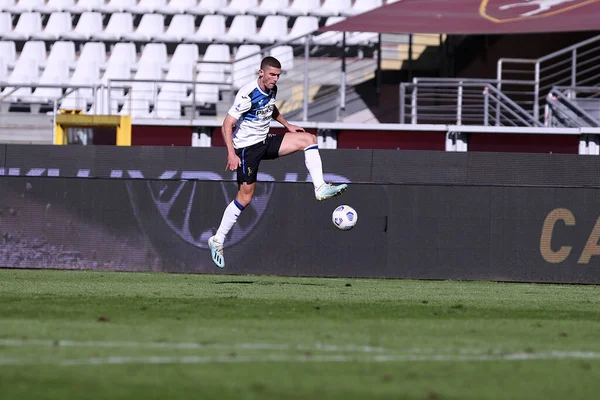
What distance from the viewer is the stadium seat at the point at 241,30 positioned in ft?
85.5

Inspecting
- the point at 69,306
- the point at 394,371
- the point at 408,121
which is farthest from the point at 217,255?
the point at 408,121

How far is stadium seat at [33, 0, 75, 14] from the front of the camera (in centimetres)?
2744

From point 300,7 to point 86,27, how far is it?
5342 mm

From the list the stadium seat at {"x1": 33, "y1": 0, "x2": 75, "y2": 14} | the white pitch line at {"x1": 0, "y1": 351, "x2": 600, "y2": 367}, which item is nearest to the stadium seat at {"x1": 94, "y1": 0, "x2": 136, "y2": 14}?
the stadium seat at {"x1": 33, "y1": 0, "x2": 75, "y2": 14}

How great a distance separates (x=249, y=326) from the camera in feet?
25.0

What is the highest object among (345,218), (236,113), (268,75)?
(268,75)

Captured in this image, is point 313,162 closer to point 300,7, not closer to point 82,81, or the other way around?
point 82,81

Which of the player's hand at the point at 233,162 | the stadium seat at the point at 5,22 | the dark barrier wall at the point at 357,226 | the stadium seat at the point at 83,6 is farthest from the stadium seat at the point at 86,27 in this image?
the player's hand at the point at 233,162

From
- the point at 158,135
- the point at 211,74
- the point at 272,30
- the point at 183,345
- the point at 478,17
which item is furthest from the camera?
the point at 272,30

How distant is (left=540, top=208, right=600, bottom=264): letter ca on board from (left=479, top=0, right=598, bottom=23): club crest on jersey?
7.68m

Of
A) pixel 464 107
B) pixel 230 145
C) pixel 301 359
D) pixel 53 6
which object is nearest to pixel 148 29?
pixel 53 6

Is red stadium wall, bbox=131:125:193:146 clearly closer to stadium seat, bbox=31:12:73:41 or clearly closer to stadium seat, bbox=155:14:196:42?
stadium seat, bbox=155:14:196:42

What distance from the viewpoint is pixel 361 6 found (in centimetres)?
2666

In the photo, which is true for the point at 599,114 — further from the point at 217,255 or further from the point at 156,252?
the point at 217,255
